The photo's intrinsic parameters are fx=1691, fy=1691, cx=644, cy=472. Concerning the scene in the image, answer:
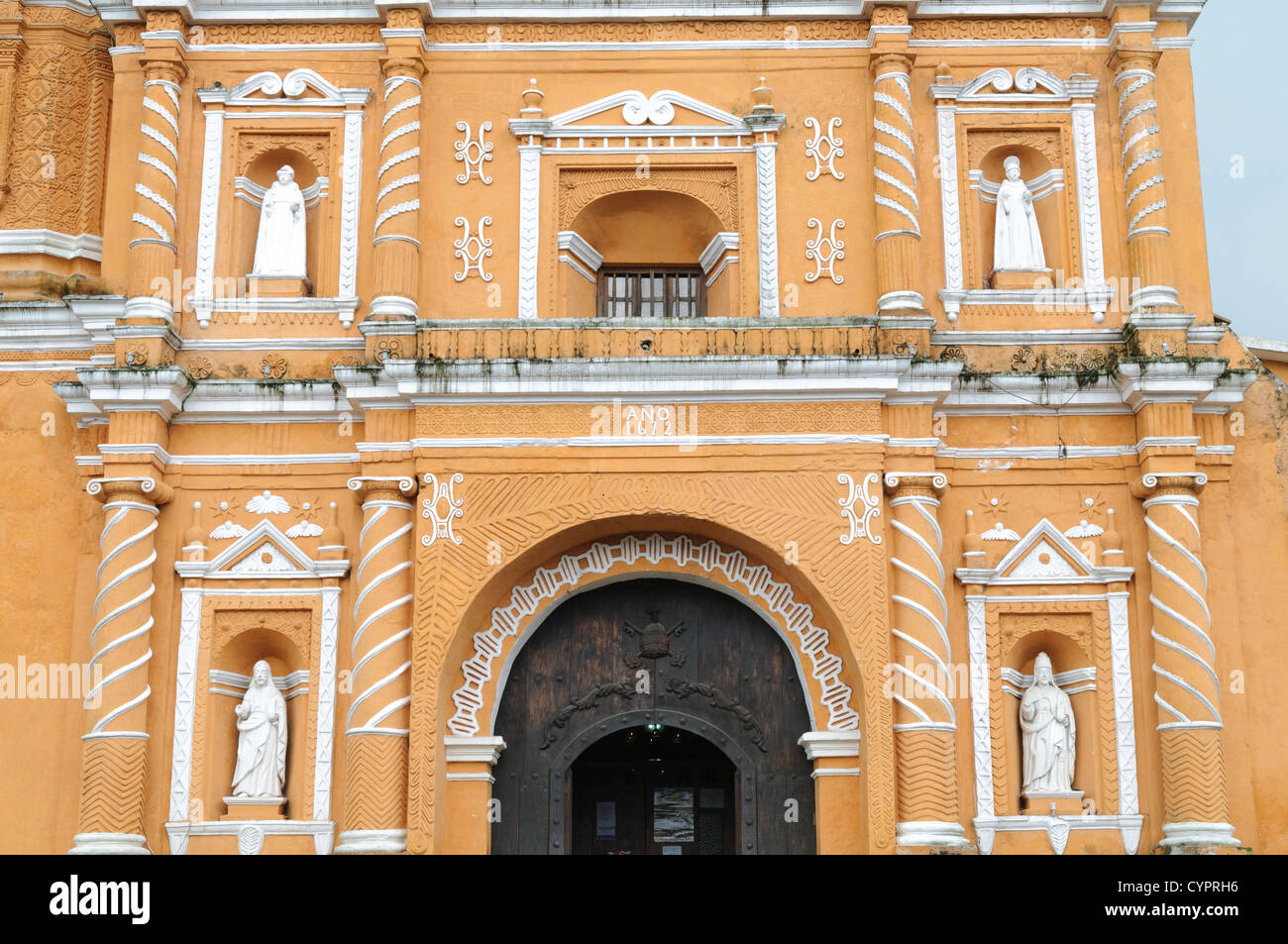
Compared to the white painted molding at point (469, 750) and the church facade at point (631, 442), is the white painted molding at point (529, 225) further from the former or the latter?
the white painted molding at point (469, 750)

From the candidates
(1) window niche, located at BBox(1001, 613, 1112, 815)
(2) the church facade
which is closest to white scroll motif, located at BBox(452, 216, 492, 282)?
(2) the church facade

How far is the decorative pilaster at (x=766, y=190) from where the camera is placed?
15055mm

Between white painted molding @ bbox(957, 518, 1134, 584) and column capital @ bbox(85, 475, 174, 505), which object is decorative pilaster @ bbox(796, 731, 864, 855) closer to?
white painted molding @ bbox(957, 518, 1134, 584)

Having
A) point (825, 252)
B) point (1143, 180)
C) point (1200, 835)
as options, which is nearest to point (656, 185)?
point (825, 252)

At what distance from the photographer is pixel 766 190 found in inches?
601

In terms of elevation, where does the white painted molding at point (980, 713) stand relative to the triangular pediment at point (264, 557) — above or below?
below

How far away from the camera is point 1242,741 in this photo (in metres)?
14.1

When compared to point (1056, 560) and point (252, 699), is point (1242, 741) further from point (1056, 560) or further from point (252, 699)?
point (252, 699)

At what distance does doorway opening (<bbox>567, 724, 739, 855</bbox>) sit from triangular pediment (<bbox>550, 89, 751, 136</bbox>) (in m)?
5.45

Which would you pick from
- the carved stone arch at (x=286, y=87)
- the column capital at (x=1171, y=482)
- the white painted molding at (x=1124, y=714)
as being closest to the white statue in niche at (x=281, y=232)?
the carved stone arch at (x=286, y=87)

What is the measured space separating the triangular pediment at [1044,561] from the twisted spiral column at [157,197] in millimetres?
7632

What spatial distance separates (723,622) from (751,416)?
1.86 m

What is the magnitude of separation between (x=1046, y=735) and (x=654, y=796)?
3596 millimetres
